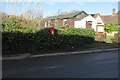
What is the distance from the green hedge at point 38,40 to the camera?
9250 mm

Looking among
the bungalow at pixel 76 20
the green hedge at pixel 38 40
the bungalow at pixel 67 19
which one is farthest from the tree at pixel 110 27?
the green hedge at pixel 38 40

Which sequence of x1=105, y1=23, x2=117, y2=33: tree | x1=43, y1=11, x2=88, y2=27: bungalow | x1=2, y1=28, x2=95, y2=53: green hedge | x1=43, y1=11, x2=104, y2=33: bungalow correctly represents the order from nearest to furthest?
x1=2, y1=28, x2=95, y2=53: green hedge < x1=43, y1=11, x2=104, y2=33: bungalow < x1=43, y1=11, x2=88, y2=27: bungalow < x1=105, y1=23, x2=117, y2=33: tree

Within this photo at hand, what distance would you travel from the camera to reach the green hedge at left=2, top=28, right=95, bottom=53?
9.25 m

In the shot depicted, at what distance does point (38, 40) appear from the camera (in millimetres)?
9969

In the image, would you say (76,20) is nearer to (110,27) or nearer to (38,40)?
(110,27)

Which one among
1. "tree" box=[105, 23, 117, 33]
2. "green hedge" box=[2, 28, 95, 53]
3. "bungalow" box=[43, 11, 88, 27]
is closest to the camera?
"green hedge" box=[2, 28, 95, 53]

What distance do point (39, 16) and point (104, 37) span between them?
8.62 meters

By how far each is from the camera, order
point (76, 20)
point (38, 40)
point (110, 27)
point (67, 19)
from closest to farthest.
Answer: point (38, 40) → point (76, 20) → point (67, 19) → point (110, 27)

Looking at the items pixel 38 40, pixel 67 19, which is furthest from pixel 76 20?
pixel 38 40

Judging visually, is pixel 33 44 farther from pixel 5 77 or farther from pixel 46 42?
pixel 5 77

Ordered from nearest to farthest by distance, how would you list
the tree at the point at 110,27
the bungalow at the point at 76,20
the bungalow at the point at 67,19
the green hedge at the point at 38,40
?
the green hedge at the point at 38,40, the bungalow at the point at 76,20, the bungalow at the point at 67,19, the tree at the point at 110,27

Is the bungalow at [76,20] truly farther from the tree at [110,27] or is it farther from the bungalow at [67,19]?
the tree at [110,27]

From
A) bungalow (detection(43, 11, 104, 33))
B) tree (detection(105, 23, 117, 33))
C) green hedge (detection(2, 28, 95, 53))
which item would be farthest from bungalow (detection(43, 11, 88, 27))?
green hedge (detection(2, 28, 95, 53))

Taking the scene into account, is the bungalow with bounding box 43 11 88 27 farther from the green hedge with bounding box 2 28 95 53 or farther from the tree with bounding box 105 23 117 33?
the green hedge with bounding box 2 28 95 53
